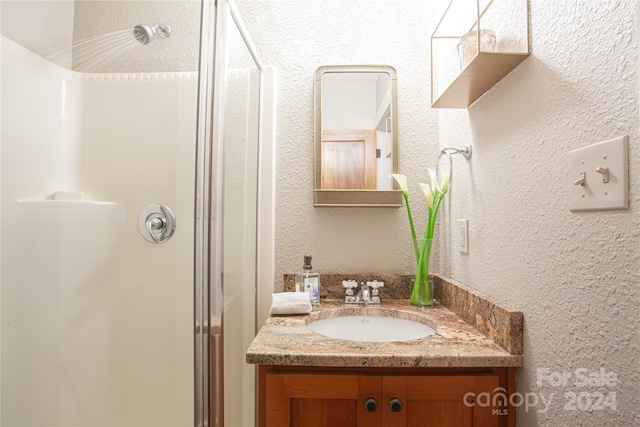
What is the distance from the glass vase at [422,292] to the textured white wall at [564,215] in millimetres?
259

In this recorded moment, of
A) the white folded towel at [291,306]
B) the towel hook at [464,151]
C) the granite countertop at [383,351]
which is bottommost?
the granite countertop at [383,351]

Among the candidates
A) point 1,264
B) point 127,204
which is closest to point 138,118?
point 127,204

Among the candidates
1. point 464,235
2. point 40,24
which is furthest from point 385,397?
point 40,24

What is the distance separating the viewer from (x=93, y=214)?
1.09 m

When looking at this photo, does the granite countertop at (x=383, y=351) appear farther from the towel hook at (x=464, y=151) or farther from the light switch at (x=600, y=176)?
the towel hook at (x=464, y=151)

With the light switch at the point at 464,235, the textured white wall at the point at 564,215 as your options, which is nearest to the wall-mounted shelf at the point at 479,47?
the textured white wall at the point at 564,215

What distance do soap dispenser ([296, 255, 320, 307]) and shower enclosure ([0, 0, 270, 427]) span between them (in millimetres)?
182

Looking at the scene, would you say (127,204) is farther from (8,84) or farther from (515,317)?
(515,317)

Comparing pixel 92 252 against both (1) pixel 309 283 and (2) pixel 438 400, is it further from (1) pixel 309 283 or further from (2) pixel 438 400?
(2) pixel 438 400

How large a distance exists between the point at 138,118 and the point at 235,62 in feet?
1.43

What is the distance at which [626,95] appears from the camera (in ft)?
1.51

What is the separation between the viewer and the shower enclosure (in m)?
0.93

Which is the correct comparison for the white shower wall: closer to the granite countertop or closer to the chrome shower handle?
the chrome shower handle

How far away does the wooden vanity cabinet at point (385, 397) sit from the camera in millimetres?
726
